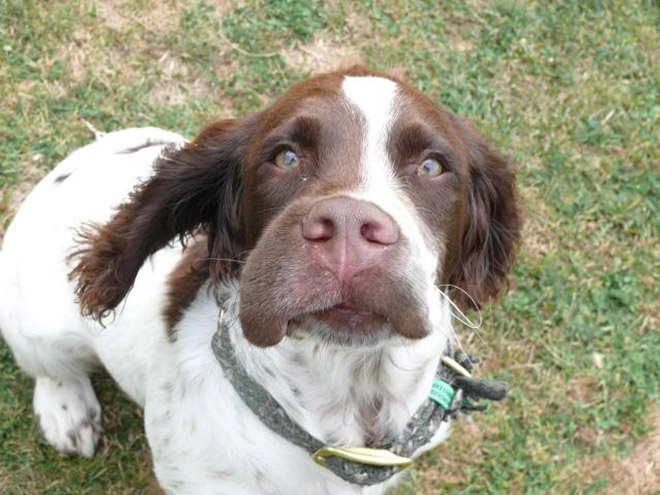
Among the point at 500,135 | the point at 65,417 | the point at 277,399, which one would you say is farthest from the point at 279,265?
the point at 500,135

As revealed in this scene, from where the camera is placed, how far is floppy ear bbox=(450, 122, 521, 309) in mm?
3193

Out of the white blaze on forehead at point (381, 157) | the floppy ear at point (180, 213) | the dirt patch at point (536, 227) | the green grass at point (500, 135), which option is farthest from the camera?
the dirt patch at point (536, 227)

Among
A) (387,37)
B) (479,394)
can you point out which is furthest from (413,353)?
(387,37)

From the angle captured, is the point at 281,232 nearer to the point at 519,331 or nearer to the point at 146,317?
the point at 146,317

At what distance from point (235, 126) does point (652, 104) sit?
12.2 feet

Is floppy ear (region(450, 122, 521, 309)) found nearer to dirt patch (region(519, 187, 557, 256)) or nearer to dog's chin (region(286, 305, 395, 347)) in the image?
dog's chin (region(286, 305, 395, 347))

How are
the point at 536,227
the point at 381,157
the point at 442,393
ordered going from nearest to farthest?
the point at 381,157
the point at 442,393
the point at 536,227

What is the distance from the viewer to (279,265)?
7.74ft

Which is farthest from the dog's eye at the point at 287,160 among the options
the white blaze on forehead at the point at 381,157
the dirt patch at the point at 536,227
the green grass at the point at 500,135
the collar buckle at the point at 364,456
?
the dirt patch at the point at 536,227

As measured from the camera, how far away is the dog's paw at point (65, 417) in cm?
421

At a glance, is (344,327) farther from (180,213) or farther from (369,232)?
(180,213)

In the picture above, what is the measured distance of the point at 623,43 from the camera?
5871 millimetres

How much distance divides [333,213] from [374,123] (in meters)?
0.56

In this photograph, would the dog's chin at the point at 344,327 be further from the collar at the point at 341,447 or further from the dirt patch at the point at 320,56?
the dirt patch at the point at 320,56
